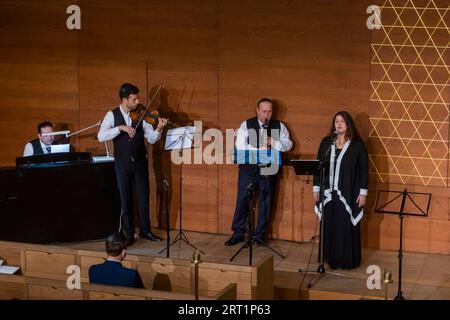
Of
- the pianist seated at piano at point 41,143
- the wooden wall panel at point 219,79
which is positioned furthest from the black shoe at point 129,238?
the pianist seated at piano at point 41,143

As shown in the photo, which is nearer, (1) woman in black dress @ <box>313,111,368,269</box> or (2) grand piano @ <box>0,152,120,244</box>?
(1) woman in black dress @ <box>313,111,368,269</box>

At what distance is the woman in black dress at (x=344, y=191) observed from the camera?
7160 mm

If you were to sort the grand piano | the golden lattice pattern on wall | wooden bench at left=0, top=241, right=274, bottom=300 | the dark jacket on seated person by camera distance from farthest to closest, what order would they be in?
1. the grand piano
2. the golden lattice pattern on wall
3. wooden bench at left=0, top=241, right=274, bottom=300
4. the dark jacket on seated person

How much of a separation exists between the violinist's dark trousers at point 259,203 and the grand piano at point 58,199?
1.25 m

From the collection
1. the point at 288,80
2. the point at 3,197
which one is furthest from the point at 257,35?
the point at 3,197

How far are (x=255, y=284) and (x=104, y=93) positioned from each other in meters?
3.92

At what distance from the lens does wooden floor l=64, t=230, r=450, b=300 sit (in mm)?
6469

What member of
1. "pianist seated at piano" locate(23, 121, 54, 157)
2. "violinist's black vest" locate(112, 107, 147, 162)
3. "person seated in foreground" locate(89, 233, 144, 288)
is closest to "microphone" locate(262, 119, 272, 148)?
"violinist's black vest" locate(112, 107, 147, 162)

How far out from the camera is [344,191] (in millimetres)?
7227

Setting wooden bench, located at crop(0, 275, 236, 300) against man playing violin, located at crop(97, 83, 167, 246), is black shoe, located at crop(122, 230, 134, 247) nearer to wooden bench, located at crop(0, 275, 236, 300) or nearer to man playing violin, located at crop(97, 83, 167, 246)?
man playing violin, located at crop(97, 83, 167, 246)

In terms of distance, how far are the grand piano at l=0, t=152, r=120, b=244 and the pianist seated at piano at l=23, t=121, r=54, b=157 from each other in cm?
44

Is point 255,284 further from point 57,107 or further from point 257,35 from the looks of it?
point 57,107

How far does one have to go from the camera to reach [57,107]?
8820 mm

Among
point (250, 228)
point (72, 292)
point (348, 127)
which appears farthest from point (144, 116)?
point (72, 292)
